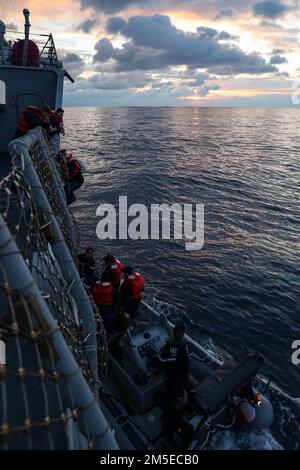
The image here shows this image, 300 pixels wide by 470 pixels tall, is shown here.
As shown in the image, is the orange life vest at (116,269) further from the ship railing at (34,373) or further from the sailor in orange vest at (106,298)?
the ship railing at (34,373)

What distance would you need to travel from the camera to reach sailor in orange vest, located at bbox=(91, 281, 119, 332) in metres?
7.21

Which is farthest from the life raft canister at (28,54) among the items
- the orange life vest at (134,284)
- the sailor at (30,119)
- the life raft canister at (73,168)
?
the orange life vest at (134,284)

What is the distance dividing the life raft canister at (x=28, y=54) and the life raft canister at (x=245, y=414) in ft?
57.5

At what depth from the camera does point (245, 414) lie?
7.47 metres

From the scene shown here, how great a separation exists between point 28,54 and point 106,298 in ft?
46.8

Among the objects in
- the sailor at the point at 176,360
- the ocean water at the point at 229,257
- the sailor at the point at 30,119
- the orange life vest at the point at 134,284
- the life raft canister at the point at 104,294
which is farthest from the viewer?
the ocean water at the point at 229,257

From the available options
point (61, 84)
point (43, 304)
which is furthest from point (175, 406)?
point (61, 84)

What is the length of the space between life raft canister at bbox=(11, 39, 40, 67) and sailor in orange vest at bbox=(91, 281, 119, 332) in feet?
45.5

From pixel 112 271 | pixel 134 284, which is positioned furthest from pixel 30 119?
pixel 134 284

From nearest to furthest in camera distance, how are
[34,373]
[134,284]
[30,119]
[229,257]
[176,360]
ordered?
[34,373], [176,360], [30,119], [134,284], [229,257]

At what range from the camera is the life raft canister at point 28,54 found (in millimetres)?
15227

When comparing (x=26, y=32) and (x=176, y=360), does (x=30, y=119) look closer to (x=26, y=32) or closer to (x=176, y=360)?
(x=176, y=360)

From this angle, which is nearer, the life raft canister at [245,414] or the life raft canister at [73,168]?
the life raft canister at [245,414]
